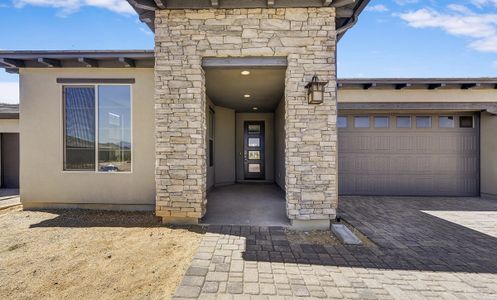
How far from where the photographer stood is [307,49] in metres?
4.16

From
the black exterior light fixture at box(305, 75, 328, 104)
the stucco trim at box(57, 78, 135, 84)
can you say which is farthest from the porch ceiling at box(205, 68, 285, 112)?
the stucco trim at box(57, 78, 135, 84)

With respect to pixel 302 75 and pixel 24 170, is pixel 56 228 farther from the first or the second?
pixel 302 75

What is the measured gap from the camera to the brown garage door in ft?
26.5

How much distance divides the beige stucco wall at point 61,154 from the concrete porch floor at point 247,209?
1.69 metres

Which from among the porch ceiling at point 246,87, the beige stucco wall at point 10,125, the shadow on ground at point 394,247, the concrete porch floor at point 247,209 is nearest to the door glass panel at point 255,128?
the porch ceiling at point 246,87

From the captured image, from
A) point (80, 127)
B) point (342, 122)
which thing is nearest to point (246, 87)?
point (342, 122)

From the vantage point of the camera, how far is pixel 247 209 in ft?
17.2

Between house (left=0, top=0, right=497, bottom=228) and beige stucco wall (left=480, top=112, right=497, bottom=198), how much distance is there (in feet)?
0.10

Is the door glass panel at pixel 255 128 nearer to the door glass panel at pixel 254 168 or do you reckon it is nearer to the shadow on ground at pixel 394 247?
the door glass panel at pixel 254 168

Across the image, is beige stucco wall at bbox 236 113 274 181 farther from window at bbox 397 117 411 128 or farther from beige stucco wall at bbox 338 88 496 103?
window at bbox 397 117 411 128

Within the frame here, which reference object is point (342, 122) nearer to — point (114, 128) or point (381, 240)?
point (381, 240)

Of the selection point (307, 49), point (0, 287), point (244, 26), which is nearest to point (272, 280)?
point (0, 287)

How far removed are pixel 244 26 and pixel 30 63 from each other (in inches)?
214

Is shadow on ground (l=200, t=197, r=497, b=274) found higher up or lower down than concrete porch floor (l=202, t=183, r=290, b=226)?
lower down
